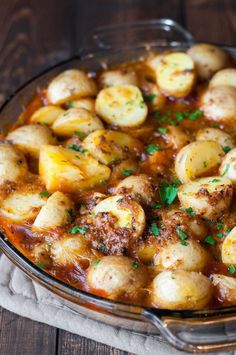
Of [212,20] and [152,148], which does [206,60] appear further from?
[212,20]

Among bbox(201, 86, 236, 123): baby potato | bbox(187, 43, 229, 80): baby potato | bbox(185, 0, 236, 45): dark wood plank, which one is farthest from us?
bbox(185, 0, 236, 45): dark wood plank

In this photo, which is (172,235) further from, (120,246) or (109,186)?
(109,186)

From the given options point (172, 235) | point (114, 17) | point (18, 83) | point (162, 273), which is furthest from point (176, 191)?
point (114, 17)

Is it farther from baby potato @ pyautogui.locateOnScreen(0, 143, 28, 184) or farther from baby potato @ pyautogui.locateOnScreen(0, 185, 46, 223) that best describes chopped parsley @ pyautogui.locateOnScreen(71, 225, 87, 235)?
baby potato @ pyautogui.locateOnScreen(0, 143, 28, 184)

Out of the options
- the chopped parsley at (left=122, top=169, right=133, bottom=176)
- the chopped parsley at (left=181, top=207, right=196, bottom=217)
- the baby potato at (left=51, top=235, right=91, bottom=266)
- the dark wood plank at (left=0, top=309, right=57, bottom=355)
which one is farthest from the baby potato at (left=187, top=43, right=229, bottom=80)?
the dark wood plank at (left=0, top=309, right=57, bottom=355)

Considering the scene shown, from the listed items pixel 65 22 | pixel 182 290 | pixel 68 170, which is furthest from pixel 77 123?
pixel 65 22
